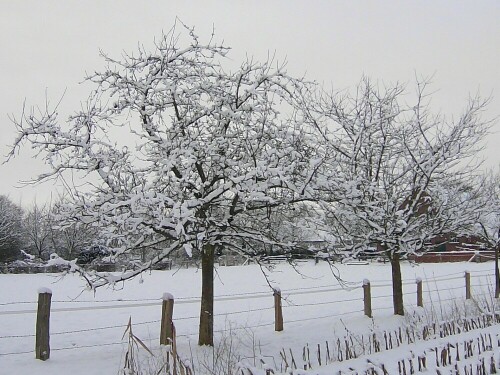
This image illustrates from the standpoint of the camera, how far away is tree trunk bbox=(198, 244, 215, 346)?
8695mm

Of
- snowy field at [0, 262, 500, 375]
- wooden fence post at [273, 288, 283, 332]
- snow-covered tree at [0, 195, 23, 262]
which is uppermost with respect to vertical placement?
snow-covered tree at [0, 195, 23, 262]

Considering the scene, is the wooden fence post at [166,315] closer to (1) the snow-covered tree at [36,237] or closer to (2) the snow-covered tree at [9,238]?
(2) the snow-covered tree at [9,238]

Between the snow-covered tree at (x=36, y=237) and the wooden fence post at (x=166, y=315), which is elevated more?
the snow-covered tree at (x=36, y=237)

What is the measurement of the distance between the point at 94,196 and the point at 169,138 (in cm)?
154

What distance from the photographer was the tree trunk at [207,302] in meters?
8.70

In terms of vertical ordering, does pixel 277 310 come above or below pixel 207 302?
below

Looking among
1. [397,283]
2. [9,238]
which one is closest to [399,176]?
[397,283]

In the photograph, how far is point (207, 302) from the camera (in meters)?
8.82

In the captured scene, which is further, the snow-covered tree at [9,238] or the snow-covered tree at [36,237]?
the snow-covered tree at [36,237]

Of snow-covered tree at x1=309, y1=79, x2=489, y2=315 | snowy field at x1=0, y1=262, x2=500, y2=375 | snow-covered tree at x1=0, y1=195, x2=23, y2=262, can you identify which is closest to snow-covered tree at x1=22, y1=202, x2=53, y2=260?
snow-covered tree at x1=0, y1=195, x2=23, y2=262

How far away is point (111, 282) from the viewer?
7789 millimetres

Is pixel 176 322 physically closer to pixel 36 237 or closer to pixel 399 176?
pixel 399 176

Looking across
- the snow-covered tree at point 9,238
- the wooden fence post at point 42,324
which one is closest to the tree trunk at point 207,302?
the wooden fence post at point 42,324

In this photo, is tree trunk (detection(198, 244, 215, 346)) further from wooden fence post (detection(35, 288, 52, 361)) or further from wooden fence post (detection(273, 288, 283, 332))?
wooden fence post (detection(35, 288, 52, 361))
